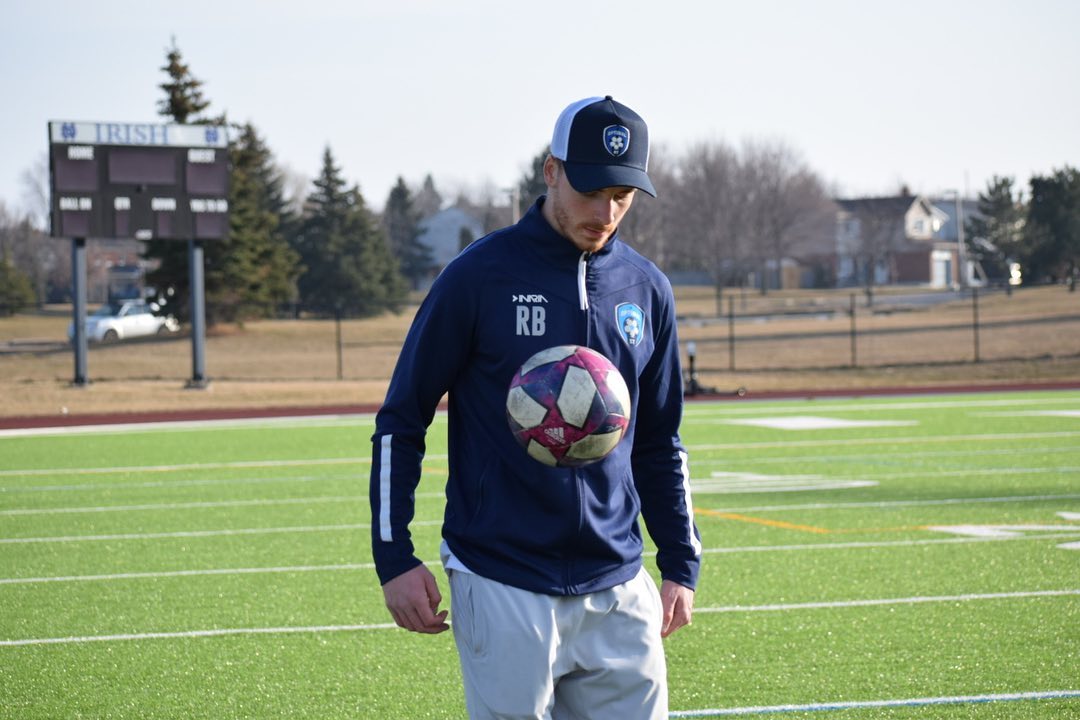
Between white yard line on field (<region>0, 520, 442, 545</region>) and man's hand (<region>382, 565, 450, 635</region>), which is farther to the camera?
white yard line on field (<region>0, 520, 442, 545</region>)

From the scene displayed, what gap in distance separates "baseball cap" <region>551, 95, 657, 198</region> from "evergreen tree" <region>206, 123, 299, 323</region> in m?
42.9

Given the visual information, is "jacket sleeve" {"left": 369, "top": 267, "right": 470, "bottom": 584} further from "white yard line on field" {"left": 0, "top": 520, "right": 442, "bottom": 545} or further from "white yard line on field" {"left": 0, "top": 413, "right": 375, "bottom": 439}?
"white yard line on field" {"left": 0, "top": 413, "right": 375, "bottom": 439}

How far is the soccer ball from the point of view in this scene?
3.34 meters

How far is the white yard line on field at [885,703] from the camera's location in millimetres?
5785

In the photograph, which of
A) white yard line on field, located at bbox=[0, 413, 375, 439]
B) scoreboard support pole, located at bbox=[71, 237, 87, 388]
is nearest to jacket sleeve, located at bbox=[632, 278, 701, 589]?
white yard line on field, located at bbox=[0, 413, 375, 439]

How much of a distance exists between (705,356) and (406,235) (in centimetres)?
5784

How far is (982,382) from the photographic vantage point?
32.0m

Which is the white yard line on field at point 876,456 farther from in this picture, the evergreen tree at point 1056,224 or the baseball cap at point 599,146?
the evergreen tree at point 1056,224

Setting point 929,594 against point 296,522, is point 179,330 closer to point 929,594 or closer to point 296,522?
point 296,522

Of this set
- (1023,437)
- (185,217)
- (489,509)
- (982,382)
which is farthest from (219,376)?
(489,509)

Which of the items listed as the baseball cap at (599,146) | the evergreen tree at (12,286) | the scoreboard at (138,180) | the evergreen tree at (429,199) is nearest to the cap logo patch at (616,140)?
the baseball cap at (599,146)

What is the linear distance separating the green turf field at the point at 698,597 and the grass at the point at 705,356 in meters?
12.5

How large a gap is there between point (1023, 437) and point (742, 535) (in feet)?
27.3

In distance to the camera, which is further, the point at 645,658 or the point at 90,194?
the point at 90,194
